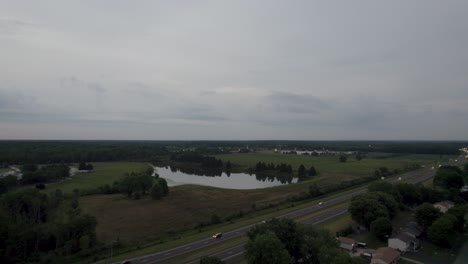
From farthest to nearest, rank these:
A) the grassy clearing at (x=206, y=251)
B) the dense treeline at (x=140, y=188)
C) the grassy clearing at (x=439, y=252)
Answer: the dense treeline at (x=140, y=188)
the grassy clearing at (x=439, y=252)
the grassy clearing at (x=206, y=251)

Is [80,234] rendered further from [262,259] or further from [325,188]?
[325,188]

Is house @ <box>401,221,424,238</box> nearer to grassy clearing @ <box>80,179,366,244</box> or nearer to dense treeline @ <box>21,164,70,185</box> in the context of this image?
grassy clearing @ <box>80,179,366,244</box>

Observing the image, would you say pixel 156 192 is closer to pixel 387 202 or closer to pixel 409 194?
pixel 387 202

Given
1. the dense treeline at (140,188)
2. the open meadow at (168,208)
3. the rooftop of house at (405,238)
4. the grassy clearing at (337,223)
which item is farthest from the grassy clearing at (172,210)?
the rooftop of house at (405,238)

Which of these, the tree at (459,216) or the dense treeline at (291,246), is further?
the tree at (459,216)

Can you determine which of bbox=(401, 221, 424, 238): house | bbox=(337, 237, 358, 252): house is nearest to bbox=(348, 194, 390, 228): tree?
bbox=(401, 221, 424, 238): house

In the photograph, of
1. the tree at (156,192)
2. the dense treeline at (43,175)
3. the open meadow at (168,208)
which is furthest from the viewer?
the dense treeline at (43,175)

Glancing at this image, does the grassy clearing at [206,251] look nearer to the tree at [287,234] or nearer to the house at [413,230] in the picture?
the tree at [287,234]
